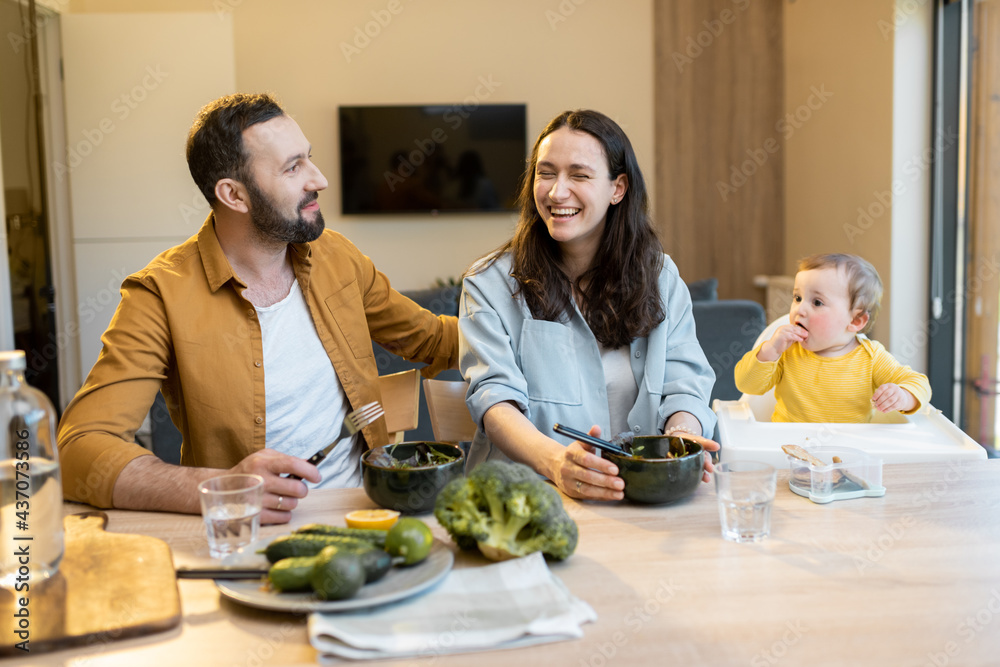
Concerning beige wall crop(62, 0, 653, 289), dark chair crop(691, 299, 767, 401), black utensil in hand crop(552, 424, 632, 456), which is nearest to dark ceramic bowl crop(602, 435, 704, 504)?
black utensil in hand crop(552, 424, 632, 456)

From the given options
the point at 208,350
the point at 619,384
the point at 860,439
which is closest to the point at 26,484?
the point at 208,350

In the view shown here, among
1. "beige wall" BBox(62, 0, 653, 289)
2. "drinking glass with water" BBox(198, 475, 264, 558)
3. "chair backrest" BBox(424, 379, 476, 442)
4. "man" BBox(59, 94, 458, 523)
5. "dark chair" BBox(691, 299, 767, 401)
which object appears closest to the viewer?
"drinking glass with water" BBox(198, 475, 264, 558)

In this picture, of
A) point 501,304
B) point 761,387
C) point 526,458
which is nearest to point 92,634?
point 526,458

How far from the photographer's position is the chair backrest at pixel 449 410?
1.65 m

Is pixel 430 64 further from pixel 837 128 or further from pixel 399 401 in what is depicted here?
pixel 399 401

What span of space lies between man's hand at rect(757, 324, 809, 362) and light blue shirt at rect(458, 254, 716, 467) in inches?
6.3

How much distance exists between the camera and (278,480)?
1162mm

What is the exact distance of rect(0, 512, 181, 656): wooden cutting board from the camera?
0.82 metres

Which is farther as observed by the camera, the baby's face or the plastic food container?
the baby's face

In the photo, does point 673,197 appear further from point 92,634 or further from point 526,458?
point 92,634

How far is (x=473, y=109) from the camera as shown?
5.48 meters

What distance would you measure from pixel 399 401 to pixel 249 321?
338mm

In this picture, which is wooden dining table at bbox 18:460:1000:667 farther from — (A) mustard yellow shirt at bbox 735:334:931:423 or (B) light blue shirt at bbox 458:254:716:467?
(A) mustard yellow shirt at bbox 735:334:931:423

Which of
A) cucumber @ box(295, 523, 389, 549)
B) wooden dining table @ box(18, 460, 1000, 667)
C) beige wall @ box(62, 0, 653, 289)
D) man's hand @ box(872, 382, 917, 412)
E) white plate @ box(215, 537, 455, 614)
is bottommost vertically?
wooden dining table @ box(18, 460, 1000, 667)
